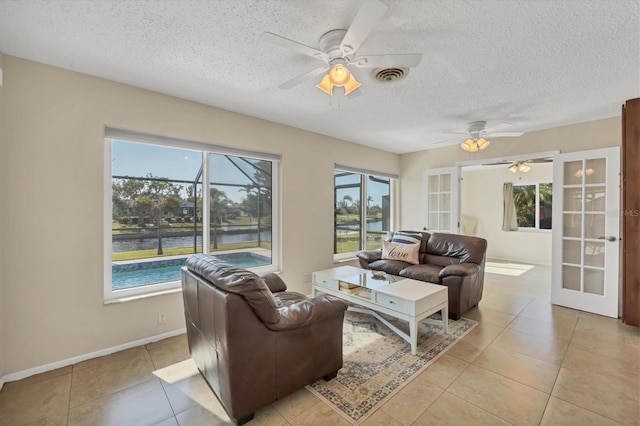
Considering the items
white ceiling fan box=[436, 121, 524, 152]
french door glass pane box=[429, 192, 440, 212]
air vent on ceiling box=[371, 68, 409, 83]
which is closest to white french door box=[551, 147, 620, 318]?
white ceiling fan box=[436, 121, 524, 152]

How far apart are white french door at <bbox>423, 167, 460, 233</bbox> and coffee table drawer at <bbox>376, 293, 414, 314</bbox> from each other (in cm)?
290

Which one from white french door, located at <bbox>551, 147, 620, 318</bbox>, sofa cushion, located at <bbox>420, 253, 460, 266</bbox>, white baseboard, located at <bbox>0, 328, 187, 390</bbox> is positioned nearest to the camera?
white baseboard, located at <bbox>0, 328, 187, 390</bbox>

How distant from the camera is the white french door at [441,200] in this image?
4957 millimetres

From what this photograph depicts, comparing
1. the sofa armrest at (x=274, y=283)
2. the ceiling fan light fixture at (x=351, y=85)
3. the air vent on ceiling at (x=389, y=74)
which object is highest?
the air vent on ceiling at (x=389, y=74)

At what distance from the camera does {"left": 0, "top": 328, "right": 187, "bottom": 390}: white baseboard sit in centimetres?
213

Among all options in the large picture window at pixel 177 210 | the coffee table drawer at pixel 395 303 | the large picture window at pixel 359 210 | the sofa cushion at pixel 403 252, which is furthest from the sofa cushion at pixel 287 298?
the large picture window at pixel 359 210

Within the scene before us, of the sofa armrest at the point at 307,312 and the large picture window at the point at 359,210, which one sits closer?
the sofa armrest at the point at 307,312

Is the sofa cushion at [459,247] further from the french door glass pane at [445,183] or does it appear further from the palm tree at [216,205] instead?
the palm tree at [216,205]

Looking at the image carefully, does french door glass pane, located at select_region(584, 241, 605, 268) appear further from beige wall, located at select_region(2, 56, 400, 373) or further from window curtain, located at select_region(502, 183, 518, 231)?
beige wall, located at select_region(2, 56, 400, 373)

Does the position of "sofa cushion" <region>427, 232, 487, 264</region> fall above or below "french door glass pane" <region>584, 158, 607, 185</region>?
below

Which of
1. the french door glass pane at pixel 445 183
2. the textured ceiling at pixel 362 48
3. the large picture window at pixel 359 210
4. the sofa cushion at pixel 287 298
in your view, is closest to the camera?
the textured ceiling at pixel 362 48

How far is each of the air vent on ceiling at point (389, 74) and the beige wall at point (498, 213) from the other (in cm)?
607

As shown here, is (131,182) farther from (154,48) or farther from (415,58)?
(415,58)

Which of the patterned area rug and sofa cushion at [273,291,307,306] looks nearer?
the patterned area rug
